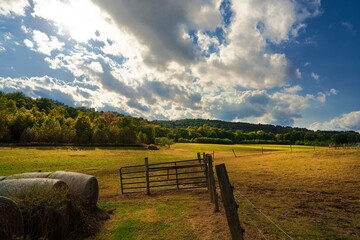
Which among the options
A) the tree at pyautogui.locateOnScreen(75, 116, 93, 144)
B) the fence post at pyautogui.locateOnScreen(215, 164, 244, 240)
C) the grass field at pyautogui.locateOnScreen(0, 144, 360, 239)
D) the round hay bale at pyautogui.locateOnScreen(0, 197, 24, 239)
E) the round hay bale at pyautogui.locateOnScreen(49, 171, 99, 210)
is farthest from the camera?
the tree at pyautogui.locateOnScreen(75, 116, 93, 144)

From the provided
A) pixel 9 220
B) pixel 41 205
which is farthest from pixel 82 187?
pixel 9 220

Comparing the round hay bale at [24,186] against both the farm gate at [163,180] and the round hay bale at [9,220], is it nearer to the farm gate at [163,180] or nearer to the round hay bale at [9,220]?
the round hay bale at [9,220]

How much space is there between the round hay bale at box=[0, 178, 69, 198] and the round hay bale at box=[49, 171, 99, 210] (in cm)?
191

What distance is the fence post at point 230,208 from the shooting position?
5375 mm

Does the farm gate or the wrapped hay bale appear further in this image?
the farm gate

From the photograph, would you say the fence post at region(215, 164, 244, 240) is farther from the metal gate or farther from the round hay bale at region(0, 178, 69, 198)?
the metal gate

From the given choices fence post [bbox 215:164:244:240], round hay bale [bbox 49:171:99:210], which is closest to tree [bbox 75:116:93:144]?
round hay bale [bbox 49:171:99:210]

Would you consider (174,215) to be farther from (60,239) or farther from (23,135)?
(23,135)

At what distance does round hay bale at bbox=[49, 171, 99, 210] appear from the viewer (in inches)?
417

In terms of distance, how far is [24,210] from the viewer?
751 centimetres

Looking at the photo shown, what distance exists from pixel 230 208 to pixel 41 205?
18.3ft

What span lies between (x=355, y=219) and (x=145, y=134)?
3622 inches

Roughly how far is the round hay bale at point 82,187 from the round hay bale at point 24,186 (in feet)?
6.25

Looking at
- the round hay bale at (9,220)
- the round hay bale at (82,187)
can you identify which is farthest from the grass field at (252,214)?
the round hay bale at (9,220)
